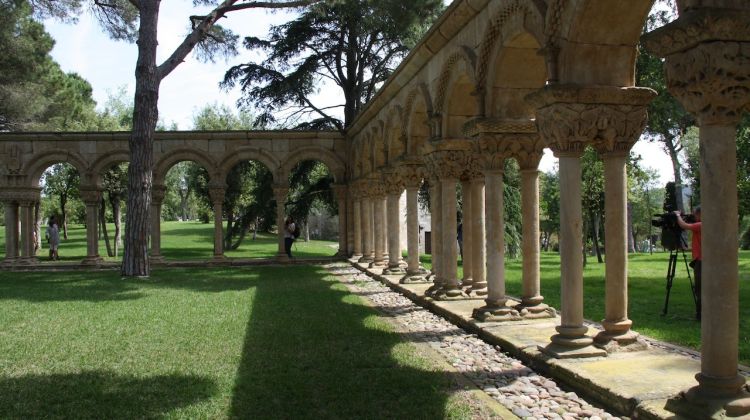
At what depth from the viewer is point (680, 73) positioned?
379cm

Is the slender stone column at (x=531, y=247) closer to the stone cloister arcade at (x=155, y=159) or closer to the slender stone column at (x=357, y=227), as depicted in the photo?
the slender stone column at (x=357, y=227)

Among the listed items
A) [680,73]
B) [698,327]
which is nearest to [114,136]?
[698,327]

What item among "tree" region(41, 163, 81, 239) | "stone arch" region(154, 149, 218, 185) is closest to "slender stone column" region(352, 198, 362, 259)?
"stone arch" region(154, 149, 218, 185)

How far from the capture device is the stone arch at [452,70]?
808 cm

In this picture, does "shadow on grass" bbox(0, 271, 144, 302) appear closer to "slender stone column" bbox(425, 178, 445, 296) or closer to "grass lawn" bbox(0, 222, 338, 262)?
"slender stone column" bbox(425, 178, 445, 296)

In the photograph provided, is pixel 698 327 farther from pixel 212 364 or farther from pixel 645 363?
pixel 212 364

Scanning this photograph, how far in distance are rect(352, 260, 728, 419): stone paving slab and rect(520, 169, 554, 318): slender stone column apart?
0.40 m

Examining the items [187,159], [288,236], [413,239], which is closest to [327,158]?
[288,236]

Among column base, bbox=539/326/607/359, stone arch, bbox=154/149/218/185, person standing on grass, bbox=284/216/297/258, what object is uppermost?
stone arch, bbox=154/149/218/185

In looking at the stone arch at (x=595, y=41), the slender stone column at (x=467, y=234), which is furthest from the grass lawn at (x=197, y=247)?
the stone arch at (x=595, y=41)

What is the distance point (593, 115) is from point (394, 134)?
8151mm

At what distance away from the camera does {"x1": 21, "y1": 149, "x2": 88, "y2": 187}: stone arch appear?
1873cm

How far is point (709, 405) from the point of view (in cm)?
365

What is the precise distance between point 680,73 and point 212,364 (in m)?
4.41
